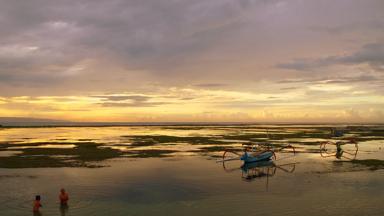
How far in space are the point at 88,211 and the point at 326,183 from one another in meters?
16.8

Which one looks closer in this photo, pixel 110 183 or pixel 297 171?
pixel 110 183

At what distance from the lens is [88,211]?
2002 centimetres

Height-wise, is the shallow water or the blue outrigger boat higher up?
the blue outrigger boat

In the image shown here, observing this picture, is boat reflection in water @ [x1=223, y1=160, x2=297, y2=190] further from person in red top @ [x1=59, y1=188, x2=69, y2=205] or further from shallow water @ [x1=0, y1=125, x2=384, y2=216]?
person in red top @ [x1=59, y1=188, x2=69, y2=205]

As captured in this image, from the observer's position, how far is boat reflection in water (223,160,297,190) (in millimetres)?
30822

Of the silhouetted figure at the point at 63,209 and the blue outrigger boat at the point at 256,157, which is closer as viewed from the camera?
the silhouetted figure at the point at 63,209

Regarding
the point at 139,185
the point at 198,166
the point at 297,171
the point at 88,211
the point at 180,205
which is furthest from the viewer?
the point at 198,166

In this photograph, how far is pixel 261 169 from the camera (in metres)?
35.2

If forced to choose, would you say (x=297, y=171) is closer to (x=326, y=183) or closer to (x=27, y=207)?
(x=326, y=183)

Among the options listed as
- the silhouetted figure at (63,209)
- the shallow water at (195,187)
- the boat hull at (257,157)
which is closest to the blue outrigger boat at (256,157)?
the boat hull at (257,157)

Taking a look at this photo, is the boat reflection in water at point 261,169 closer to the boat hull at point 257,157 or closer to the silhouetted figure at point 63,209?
the boat hull at point 257,157

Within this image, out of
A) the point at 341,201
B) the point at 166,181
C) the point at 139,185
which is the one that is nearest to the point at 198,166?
the point at 166,181

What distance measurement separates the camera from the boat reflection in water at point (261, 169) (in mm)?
30822

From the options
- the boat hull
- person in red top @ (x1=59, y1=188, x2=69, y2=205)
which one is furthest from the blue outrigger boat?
person in red top @ (x1=59, y1=188, x2=69, y2=205)
